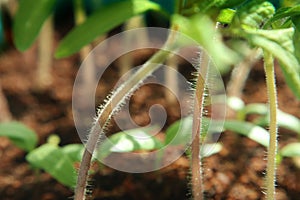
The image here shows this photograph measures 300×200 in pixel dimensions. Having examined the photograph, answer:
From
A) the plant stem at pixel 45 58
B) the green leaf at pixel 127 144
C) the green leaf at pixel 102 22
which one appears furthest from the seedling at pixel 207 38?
the plant stem at pixel 45 58

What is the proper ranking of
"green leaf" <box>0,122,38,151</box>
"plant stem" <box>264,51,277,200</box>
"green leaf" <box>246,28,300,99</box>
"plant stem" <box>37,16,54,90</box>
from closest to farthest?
1. "green leaf" <box>246,28,300,99</box>
2. "plant stem" <box>264,51,277,200</box>
3. "green leaf" <box>0,122,38,151</box>
4. "plant stem" <box>37,16,54,90</box>

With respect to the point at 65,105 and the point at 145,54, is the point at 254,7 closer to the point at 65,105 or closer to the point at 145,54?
the point at 65,105

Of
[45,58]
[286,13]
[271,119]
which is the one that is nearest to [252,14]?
[286,13]

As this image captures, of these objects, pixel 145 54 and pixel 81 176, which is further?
pixel 145 54

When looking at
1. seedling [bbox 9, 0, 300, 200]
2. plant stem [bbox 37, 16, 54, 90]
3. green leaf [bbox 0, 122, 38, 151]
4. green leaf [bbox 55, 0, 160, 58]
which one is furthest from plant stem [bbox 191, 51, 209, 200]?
plant stem [bbox 37, 16, 54, 90]

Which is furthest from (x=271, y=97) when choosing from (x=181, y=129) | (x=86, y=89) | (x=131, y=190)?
(x=86, y=89)

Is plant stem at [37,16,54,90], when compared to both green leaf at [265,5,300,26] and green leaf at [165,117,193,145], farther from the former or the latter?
green leaf at [265,5,300,26]

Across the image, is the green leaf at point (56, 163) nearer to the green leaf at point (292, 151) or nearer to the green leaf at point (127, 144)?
the green leaf at point (127, 144)

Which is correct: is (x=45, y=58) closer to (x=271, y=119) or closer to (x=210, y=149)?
(x=210, y=149)
